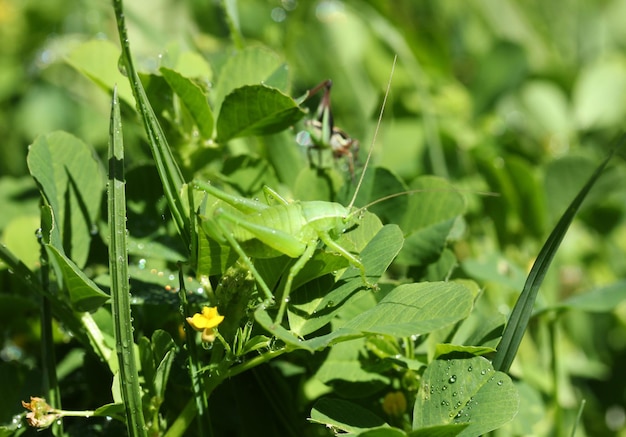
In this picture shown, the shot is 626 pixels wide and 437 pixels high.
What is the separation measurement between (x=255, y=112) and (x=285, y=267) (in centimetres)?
28

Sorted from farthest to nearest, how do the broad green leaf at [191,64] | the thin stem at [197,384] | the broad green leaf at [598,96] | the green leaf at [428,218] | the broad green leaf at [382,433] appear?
the broad green leaf at [598,96]
the broad green leaf at [191,64]
the green leaf at [428,218]
the thin stem at [197,384]
the broad green leaf at [382,433]

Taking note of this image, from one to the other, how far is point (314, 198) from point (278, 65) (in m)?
0.24

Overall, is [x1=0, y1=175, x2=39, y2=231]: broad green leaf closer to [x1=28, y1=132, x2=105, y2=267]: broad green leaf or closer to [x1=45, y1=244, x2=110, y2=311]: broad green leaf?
[x1=28, y1=132, x2=105, y2=267]: broad green leaf

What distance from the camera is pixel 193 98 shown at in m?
1.04

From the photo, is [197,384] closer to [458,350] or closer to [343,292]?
[343,292]

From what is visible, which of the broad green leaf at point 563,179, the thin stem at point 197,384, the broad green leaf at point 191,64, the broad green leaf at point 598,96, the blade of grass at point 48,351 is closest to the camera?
the thin stem at point 197,384

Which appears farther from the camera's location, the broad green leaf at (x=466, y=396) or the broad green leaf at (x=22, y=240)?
the broad green leaf at (x=22, y=240)

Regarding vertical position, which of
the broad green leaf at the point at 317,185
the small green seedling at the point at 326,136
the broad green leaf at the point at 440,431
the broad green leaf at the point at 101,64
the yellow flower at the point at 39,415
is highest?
the broad green leaf at the point at 101,64

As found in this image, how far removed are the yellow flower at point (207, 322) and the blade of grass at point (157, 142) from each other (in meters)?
0.12

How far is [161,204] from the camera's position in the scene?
45.3 inches

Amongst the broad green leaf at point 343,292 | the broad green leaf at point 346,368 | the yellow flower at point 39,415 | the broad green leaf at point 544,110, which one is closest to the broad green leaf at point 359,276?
the broad green leaf at point 343,292

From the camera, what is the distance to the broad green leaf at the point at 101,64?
1.16m

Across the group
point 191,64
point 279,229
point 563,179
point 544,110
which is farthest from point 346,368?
point 544,110

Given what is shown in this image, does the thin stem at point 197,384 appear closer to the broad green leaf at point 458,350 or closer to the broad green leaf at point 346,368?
the broad green leaf at point 346,368
